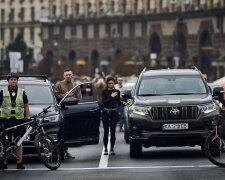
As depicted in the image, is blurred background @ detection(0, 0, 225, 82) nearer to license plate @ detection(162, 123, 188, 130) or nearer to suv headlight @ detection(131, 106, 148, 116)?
suv headlight @ detection(131, 106, 148, 116)

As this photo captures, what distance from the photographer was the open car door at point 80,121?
24672 millimetres

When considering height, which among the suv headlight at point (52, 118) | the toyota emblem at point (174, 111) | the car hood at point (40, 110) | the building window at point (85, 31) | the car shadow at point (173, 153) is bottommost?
the building window at point (85, 31)

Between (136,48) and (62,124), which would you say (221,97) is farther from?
(136,48)

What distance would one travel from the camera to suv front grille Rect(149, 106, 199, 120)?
23.8 meters

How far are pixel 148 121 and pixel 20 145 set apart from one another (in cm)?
321

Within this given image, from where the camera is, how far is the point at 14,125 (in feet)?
71.8

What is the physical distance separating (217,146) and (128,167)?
1689 millimetres

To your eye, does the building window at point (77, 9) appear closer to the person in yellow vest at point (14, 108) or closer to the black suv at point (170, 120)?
the black suv at point (170, 120)

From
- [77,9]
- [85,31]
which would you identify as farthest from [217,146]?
[77,9]

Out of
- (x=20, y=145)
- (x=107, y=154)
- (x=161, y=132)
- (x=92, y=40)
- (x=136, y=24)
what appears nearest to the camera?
(x=20, y=145)

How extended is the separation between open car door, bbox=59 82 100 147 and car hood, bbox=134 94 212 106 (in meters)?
1.10

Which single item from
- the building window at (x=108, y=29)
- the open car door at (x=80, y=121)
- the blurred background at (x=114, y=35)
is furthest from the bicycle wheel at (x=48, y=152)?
the building window at (x=108, y=29)

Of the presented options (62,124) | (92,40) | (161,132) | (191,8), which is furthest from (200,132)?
(92,40)

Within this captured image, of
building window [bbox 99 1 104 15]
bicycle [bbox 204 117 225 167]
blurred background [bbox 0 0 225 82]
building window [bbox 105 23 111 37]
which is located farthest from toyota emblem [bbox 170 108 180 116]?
building window [bbox 99 1 104 15]
